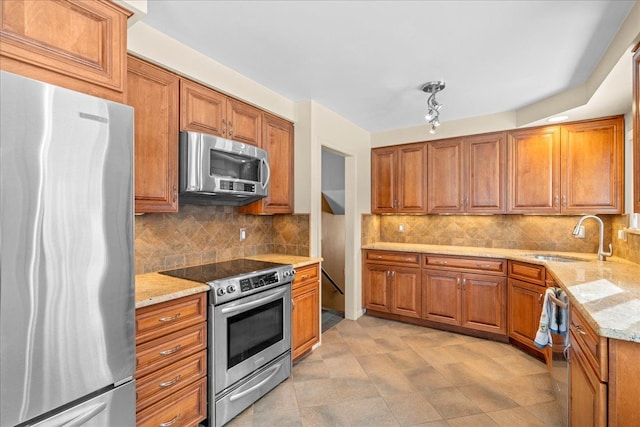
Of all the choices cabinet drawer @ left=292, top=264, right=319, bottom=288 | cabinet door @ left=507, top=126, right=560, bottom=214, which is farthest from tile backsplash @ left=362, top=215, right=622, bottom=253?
cabinet drawer @ left=292, top=264, right=319, bottom=288

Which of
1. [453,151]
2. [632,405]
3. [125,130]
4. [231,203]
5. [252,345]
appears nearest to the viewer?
[632,405]

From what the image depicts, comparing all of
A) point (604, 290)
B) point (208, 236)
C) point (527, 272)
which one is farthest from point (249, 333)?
point (527, 272)

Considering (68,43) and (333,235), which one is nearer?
(68,43)

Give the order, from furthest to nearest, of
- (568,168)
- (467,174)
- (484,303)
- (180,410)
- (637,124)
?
1. (467,174)
2. (484,303)
3. (568,168)
4. (180,410)
5. (637,124)

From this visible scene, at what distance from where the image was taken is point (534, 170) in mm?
3336

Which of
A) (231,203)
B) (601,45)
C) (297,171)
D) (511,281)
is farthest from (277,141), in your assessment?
(511,281)

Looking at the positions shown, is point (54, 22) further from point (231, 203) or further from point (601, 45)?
point (601, 45)

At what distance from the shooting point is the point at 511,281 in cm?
321

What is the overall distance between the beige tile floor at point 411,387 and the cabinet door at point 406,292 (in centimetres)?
47

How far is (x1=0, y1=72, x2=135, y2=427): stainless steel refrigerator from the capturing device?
42.2 inches

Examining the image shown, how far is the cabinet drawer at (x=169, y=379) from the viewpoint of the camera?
1.64m

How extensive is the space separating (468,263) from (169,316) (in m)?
3.06

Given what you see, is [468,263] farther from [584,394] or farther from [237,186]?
[237,186]

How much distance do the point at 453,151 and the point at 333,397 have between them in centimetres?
303
